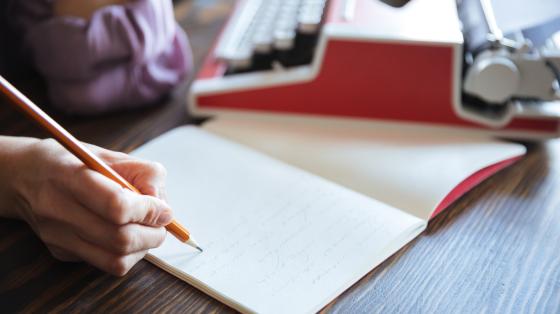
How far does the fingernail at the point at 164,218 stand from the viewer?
1.79ft

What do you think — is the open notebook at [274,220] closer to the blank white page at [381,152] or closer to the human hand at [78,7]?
the blank white page at [381,152]

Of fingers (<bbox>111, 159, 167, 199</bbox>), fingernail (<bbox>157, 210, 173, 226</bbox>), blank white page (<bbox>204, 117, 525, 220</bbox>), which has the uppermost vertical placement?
fingers (<bbox>111, 159, 167, 199</bbox>)

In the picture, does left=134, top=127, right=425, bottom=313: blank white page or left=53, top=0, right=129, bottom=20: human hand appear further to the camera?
left=53, top=0, right=129, bottom=20: human hand

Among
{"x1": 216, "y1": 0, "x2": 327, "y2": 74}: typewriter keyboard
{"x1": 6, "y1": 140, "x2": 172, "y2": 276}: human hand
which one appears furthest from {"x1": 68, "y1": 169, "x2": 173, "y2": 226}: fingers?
{"x1": 216, "y1": 0, "x2": 327, "y2": 74}: typewriter keyboard

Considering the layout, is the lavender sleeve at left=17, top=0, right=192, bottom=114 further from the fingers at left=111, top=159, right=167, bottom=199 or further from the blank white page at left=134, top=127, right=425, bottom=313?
the fingers at left=111, top=159, right=167, bottom=199

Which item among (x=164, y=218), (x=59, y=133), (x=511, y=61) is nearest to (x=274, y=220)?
(x=164, y=218)

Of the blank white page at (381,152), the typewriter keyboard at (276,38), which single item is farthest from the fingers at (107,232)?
the typewriter keyboard at (276,38)

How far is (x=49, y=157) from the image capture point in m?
0.57

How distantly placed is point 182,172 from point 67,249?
0.62ft

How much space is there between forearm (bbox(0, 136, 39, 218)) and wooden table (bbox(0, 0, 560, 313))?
34 millimetres

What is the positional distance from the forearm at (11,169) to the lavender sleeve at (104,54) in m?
0.18

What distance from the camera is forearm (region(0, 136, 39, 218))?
60 cm

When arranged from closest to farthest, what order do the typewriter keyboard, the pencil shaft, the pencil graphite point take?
1. the pencil shaft
2. the pencil graphite point
3. the typewriter keyboard

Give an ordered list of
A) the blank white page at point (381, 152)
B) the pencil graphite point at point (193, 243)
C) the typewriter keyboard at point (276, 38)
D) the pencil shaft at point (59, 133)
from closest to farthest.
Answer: the pencil shaft at point (59, 133) < the pencil graphite point at point (193, 243) < the blank white page at point (381, 152) < the typewriter keyboard at point (276, 38)
